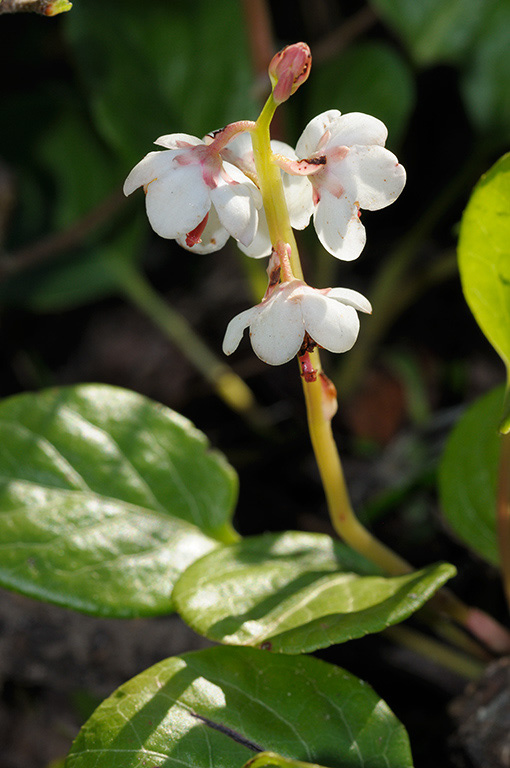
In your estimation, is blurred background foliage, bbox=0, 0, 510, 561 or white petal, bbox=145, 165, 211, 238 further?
blurred background foliage, bbox=0, 0, 510, 561

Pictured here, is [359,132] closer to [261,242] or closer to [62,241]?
[261,242]

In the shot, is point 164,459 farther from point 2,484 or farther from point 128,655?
point 128,655

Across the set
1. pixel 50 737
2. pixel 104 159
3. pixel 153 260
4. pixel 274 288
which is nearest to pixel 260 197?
pixel 274 288

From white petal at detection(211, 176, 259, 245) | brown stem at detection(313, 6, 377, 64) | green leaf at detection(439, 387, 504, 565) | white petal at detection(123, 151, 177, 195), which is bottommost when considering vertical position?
green leaf at detection(439, 387, 504, 565)

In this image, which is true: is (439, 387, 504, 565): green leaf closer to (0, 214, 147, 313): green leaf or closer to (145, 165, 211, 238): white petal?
(145, 165, 211, 238): white petal

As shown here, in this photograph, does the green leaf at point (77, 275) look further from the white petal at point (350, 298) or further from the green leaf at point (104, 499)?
the white petal at point (350, 298)

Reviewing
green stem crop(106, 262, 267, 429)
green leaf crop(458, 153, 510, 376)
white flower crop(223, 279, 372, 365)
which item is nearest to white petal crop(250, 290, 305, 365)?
white flower crop(223, 279, 372, 365)

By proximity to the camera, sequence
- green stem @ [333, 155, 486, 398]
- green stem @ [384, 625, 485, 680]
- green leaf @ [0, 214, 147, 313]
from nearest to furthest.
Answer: green stem @ [384, 625, 485, 680], green stem @ [333, 155, 486, 398], green leaf @ [0, 214, 147, 313]
